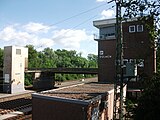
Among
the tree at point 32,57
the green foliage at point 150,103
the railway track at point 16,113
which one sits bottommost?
the railway track at point 16,113

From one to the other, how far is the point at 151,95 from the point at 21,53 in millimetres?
40021

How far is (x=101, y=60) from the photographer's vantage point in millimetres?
39500

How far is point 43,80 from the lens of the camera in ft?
187

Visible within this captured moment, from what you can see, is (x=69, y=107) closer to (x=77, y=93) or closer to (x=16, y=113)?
(x=77, y=93)

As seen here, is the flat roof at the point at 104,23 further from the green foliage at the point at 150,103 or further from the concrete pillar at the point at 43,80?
the green foliage at the point at 150,103

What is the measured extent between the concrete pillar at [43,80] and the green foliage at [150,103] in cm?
4434

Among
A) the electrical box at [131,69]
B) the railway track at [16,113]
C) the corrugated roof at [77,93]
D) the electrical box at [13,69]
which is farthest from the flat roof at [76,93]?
the electrical box at [13,69]

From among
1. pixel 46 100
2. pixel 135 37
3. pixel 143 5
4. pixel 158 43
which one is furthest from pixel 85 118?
pixel 135 37

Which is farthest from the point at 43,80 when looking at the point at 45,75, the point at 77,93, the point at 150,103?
the point at 150,103

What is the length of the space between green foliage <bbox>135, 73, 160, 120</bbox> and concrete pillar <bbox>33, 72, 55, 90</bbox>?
44.3 metres

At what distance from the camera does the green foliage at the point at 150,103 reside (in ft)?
38.5

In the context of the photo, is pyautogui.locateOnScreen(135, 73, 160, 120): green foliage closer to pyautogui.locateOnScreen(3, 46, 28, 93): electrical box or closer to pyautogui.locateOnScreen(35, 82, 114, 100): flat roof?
pyautogui.locateOnScreen(35, 82, 114, 100): flat roof

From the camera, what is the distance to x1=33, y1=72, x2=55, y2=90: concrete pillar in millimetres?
55209

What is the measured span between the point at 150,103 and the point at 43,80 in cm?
4674
